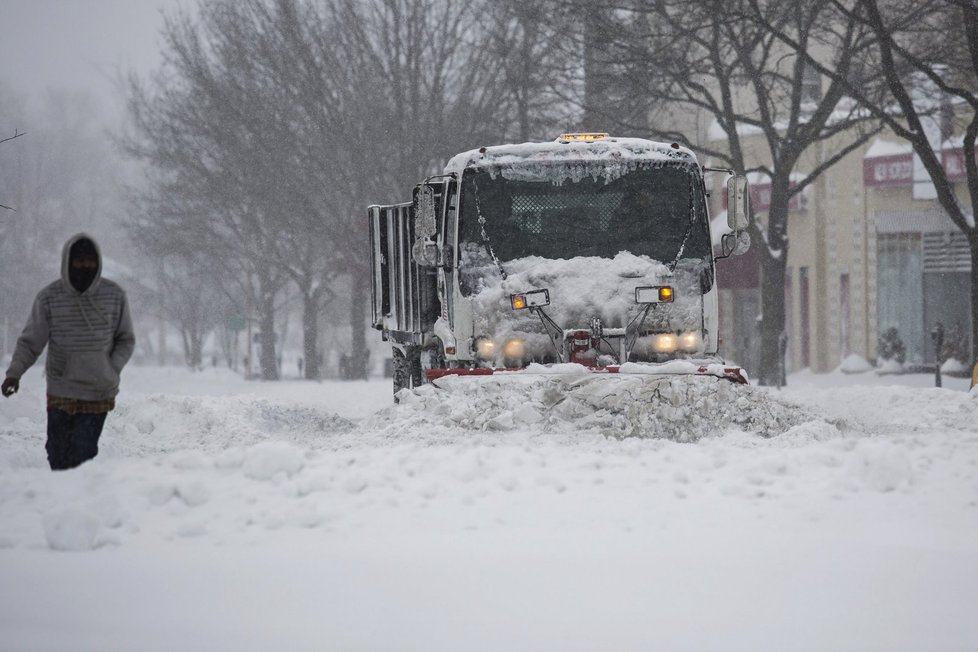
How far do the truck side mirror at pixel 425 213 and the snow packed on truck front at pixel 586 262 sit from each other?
30 cm

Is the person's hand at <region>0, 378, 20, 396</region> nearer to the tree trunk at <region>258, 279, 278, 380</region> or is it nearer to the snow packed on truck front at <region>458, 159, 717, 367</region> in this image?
the snow packed on truck front at <region>458, 159, 717, 367</region>

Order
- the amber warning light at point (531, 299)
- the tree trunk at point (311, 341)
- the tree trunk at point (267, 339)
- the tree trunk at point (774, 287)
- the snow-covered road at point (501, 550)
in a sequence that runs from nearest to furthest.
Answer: the snow-covered road at point (501, 550)
the amber warning light at point (531, 299)
the tree trunk at point (774, 287)
the tree trunk at point (311, 341)
the tree trunk at point (267, 339)

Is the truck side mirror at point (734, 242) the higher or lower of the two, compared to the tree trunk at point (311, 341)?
higher

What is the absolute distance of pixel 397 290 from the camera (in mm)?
14914

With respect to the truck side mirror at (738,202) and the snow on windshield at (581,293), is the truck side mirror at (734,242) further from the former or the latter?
the snow on windshield at (581,293)

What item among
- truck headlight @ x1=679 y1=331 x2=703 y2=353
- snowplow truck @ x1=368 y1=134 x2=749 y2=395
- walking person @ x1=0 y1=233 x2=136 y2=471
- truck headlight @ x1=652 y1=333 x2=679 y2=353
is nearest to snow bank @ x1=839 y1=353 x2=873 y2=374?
snowplow truck @ x1=368 y1=134 x2=749 y2=395

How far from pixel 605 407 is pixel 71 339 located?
14.1 feet

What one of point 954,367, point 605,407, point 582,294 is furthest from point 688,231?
point 954,367

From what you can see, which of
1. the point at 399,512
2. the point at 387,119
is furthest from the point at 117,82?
the point at 399,512

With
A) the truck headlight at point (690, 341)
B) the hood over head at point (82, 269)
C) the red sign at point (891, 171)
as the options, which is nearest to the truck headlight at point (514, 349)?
the truck headlight at point (690, 341)

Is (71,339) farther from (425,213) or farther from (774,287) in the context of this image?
(774,287)

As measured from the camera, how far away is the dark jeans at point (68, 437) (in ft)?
25.6

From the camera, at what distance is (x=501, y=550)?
5711mm

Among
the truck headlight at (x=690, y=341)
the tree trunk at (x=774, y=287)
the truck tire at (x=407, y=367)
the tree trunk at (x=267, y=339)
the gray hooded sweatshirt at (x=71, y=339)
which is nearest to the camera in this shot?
the gray hooded sweatshirt at (x=71, y=339)
